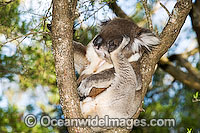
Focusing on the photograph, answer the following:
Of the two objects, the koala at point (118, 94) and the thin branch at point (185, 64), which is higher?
the thin branch at point (185, 64)

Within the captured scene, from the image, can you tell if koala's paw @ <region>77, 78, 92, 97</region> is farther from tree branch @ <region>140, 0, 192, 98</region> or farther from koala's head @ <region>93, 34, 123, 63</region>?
tree branch @ <region>140, 0, 192, 98</region>

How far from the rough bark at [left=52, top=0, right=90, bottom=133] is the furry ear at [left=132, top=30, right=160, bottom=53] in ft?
3.24

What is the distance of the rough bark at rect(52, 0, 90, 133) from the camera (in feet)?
9.39

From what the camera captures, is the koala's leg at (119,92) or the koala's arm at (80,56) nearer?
the koala's leg at (119,92)

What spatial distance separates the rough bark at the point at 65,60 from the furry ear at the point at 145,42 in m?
0.99

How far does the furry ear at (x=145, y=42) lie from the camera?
3619 millimetres

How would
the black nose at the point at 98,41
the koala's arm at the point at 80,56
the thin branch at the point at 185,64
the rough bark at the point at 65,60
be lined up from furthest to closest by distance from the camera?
1. the thin branch at the point at 185,64
2. the koala's arm at the point at 80,56
3. the black nose at the point at 98,41
4. the rough bark at the point at 65,60

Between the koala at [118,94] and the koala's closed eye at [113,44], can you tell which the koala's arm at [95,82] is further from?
the koala's closed eye at [113,44]

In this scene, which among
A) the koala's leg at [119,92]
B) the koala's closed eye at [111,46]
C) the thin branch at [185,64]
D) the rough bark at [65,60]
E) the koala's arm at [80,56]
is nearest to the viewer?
the rough bark at [65,60]

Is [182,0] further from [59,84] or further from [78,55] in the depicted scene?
[59,84]

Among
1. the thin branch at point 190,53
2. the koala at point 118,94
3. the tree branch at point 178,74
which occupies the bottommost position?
the koala at point 118,94

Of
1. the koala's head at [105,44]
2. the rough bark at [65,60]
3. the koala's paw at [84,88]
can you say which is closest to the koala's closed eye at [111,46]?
the koala's head at [105,44]

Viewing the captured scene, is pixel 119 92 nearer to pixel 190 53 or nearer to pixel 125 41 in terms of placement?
pixel 125 41

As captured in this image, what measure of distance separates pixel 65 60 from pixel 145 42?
1.19 m
